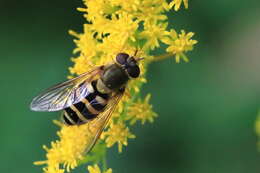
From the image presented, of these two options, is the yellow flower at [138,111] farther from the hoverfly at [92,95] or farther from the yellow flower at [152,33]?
the yellow flower at [152,33]

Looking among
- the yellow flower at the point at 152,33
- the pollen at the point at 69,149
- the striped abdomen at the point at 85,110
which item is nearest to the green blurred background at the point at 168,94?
the pollen at the point at 69,149

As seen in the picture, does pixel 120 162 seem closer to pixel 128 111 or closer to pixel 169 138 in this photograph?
pixel 169 138

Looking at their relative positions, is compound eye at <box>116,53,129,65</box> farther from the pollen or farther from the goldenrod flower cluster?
the pollen

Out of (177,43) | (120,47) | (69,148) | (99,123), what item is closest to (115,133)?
(99,123)

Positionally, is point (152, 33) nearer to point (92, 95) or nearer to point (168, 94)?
point (92, 95)

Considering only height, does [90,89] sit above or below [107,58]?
below

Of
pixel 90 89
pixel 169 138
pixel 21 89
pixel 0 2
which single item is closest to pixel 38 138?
pixel 21 89
